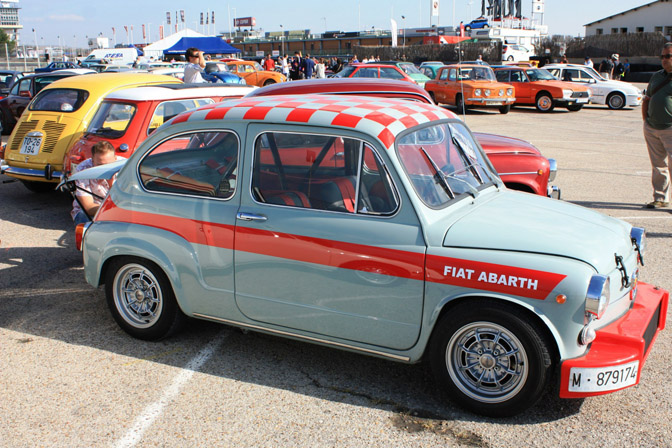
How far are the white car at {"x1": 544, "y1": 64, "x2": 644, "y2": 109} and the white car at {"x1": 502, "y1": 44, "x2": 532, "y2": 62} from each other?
2294 centimetres

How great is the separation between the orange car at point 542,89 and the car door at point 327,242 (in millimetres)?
20842

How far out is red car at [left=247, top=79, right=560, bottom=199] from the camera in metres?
6.84

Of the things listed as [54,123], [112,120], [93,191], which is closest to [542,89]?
[54,123]

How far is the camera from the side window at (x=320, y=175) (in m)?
3.80

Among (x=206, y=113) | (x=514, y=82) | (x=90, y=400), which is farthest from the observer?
(x=514, y=82)

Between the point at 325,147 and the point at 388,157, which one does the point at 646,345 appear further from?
the point at 325,147

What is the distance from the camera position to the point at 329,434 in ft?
11.5

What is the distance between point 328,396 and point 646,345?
1876mm

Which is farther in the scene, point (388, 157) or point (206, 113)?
point (206, 113)

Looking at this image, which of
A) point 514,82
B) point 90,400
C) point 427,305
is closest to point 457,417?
point 427,305

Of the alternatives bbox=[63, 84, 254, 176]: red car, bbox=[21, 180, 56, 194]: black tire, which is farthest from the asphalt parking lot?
bbox=[21, 180, 56, 194]: black tire

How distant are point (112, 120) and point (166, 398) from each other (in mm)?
5157

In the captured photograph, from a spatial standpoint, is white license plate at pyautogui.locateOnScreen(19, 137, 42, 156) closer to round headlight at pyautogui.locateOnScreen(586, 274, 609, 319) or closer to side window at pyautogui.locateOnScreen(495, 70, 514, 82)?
round headlight at pyautogui.locateOnScreen(586, 274, 609, 319)

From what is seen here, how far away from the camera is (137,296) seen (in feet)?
15.2
